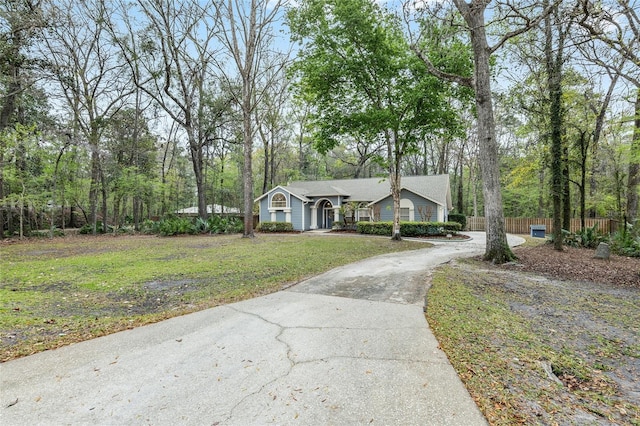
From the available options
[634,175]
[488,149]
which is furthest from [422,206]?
[488,149]

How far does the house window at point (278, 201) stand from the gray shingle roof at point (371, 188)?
79 centimetres

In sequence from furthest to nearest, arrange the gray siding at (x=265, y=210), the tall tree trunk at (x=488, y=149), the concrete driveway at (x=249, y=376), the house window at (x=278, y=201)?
1. the gray siding at (x=265, y=210)
2. the house window at (x=278, y=201)
3. the tall tree trunk at (x=488, y=149)
4. the concrete driveway at (x=249, y=376)

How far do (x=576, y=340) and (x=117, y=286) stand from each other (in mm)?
6963

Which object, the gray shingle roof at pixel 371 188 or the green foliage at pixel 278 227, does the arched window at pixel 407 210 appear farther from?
the green foliage at pixel 278 227

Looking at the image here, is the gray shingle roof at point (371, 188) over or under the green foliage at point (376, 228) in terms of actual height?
over

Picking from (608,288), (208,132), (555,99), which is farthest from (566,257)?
(208,132)

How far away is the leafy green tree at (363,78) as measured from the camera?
468 inches

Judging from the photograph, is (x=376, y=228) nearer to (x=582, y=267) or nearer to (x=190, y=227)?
(x=582, y=267)

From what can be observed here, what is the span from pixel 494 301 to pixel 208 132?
20162 millimetres

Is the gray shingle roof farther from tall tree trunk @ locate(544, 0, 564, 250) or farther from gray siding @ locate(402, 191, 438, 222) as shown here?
tall tree trunk @ locate(544, 0, 564, 250)

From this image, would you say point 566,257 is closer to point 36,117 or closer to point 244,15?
point 244,15

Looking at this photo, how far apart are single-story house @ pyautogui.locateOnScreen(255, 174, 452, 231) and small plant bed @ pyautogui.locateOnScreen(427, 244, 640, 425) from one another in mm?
14188

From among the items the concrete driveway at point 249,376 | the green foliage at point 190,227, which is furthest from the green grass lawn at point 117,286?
the green foliage at point 190,227

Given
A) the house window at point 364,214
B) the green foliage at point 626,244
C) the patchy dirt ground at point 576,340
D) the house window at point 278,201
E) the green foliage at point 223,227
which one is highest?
the house window at point 278,201
